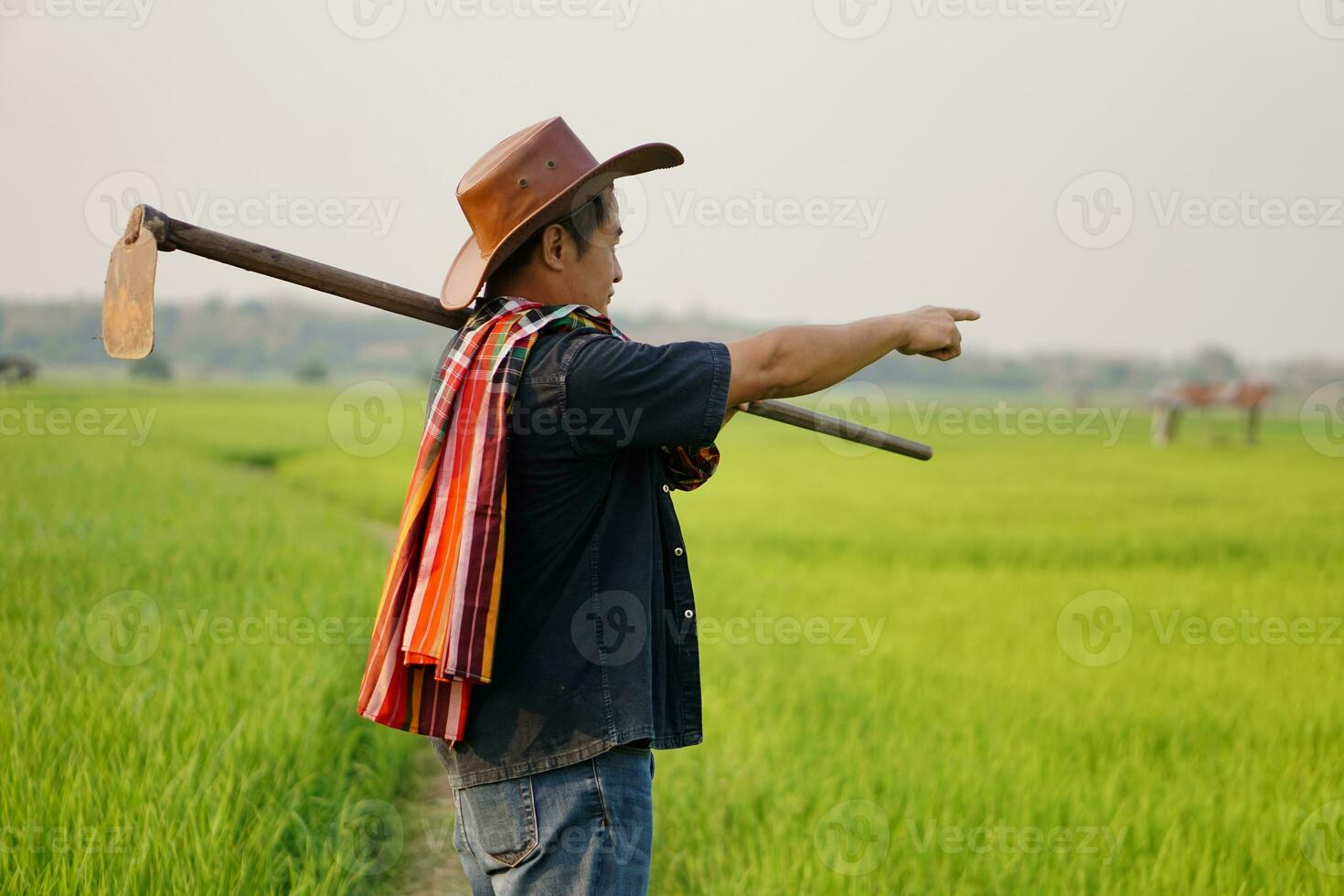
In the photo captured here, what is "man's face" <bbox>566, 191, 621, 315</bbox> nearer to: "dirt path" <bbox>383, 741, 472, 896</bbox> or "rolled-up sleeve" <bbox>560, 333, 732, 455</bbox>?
"rolled-up sleeve" <bbox>560, 333, 732, 455</bbox>

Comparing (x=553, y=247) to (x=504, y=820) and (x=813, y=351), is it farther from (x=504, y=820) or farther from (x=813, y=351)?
(x=504, y=820)

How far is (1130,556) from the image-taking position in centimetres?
935

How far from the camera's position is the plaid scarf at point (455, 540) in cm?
191

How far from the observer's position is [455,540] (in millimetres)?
1936

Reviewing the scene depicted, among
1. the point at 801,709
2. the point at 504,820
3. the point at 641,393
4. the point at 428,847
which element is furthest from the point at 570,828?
the point at 801,709

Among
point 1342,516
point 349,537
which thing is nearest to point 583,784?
point 349,537

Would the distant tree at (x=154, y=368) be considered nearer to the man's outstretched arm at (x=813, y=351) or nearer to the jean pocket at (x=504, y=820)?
the jean pocket at (x=504, y=820)

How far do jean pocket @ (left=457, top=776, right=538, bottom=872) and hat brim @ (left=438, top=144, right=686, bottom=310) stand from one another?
35.3 inches

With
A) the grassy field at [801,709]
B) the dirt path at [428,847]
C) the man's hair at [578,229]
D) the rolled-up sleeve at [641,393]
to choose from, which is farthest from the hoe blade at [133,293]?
the dirt path at [428,847]

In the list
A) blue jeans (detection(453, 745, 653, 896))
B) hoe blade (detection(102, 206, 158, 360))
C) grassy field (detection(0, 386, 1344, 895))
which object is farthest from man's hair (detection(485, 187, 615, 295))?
grassy field (detection(0, 386, 1344, 895))

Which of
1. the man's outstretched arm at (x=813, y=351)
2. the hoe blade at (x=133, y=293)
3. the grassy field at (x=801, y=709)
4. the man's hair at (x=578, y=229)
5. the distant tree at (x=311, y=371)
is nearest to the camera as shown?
the hoe blade at (x=133, y=293)

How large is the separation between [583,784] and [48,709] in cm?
307

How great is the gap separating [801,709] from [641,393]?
362 centimetres

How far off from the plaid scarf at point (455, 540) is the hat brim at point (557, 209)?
6 centimetres
